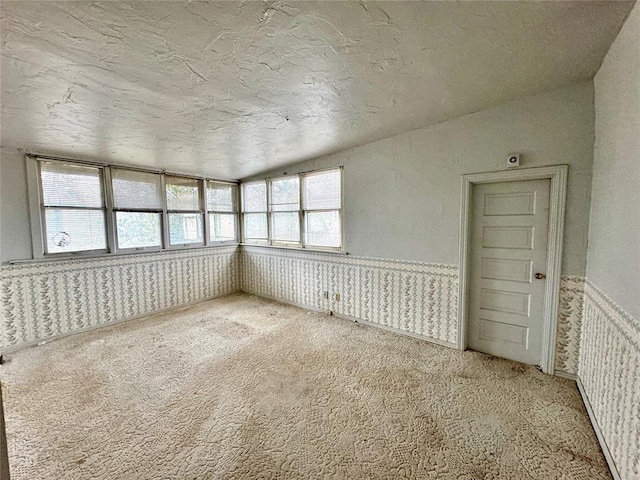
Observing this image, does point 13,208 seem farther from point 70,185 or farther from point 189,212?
point 189,212

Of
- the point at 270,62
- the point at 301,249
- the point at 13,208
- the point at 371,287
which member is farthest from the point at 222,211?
the point at 270,62

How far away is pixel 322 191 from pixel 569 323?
3.12 m

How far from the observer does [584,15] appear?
1.42 m

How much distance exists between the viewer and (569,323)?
237 centimetres

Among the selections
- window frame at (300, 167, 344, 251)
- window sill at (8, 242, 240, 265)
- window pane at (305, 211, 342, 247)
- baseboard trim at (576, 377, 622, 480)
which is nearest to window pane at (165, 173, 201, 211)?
window sill at (8, 242, 240, 265)

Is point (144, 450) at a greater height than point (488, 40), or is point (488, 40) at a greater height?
point (488, 40)

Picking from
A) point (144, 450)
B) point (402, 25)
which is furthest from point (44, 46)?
point (144, 450)

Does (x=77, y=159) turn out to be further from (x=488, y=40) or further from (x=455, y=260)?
(x=455, y=260)

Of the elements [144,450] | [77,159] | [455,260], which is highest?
[77,159]

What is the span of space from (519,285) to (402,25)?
2.52 meters

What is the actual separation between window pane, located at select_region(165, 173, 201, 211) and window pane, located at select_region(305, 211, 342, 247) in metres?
2.03

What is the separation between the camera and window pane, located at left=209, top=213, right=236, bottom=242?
4.91 meters

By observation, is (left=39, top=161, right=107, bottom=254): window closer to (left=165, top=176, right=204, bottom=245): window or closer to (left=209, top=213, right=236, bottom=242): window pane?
(left=165, top=176, right=204, bottom=245): window

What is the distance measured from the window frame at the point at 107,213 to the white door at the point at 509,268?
13.7 ft
